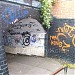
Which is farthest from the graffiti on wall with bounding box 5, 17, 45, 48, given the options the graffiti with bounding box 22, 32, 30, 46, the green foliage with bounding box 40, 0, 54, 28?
the green foliage with bounding box 40, 0, 54, 28

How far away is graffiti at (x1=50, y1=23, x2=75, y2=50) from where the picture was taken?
1097 cm

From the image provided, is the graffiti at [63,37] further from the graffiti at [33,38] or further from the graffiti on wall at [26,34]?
the graffiti at [33,38]

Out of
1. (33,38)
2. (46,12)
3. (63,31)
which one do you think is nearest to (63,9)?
(46,12)

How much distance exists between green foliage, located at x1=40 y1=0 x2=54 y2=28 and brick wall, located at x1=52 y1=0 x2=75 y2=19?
1.18ft

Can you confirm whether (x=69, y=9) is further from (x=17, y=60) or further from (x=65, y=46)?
(x=17, y=60)

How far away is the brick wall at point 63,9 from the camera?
10.9 meters

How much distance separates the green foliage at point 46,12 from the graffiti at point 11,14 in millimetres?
2037

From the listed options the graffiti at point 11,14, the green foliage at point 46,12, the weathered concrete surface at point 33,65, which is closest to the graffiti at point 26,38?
the weathered concrete surface at point 33,65

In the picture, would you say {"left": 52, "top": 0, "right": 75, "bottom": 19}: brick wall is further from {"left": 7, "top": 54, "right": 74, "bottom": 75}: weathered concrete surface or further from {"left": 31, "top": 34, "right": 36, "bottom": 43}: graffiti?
{"left": 7, "top": 54, "right": 74, "bottom": 75}: weathered concrete surface

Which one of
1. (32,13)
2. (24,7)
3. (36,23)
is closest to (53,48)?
(36,23)

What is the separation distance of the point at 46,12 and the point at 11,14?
10.5 ft

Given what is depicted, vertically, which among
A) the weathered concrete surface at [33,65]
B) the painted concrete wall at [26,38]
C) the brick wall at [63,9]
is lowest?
the weathered concrete surface at [33,65]

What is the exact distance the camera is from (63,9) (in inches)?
436

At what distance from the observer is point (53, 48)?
11719mm
